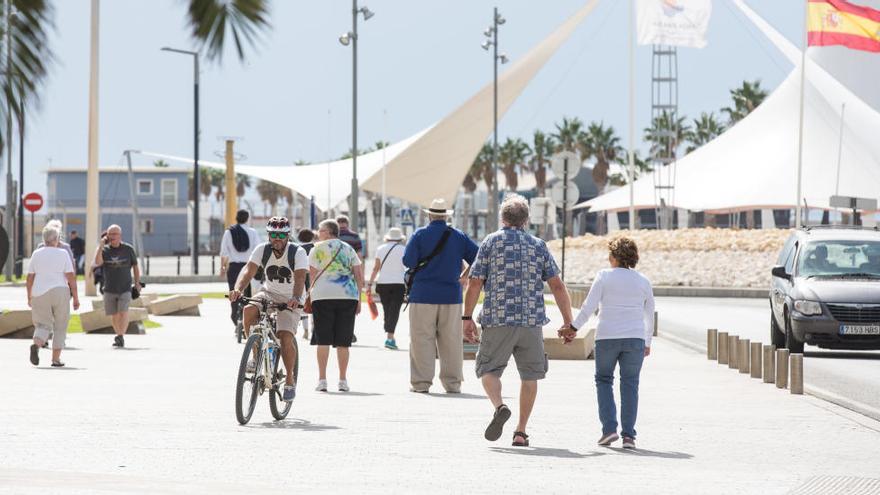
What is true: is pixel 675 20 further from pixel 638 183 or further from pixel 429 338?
pixel 429 338

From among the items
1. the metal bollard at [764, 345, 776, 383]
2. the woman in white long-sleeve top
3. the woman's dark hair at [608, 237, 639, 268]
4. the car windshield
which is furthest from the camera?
the car windshield

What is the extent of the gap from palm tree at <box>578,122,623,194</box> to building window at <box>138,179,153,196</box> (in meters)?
37.3

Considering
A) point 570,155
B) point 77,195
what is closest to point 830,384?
point 570,155

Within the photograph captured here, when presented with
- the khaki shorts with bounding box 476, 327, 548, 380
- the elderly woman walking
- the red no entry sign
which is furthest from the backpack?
the red no entry sign

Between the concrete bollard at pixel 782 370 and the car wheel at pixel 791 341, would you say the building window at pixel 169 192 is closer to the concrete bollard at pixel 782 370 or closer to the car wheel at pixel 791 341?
the car wheel at pixel 791 341

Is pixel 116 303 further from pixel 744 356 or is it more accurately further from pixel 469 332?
pixel 469 332

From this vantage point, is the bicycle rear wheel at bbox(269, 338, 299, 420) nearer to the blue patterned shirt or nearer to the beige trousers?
the blue patterned shirt

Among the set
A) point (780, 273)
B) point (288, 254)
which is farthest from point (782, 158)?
point (288, 254)

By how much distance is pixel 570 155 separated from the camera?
1156 inches

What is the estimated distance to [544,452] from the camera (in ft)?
31.6

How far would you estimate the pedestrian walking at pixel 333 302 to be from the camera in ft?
45.6

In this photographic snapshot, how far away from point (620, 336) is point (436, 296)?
397 centimetres

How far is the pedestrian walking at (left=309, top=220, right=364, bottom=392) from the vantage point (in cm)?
1391

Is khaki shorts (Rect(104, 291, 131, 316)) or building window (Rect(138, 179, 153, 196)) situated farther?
building window (Rect(138, 179, 153, 196))
